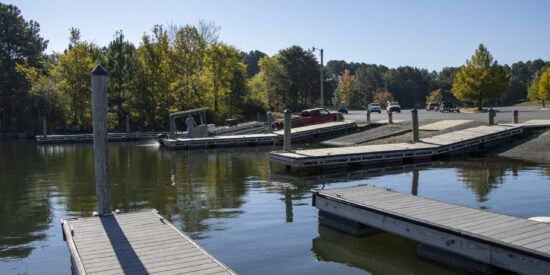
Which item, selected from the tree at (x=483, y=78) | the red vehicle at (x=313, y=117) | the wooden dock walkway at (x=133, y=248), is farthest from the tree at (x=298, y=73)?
the wooden dock walkway at (x=133, y=248)

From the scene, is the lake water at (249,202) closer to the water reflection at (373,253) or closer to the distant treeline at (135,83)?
the water reflection at (373,253)

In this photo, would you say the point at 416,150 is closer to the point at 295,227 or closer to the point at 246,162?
the point at 246,162

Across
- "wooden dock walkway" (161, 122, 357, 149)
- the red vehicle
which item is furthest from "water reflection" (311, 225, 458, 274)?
the red vehicle

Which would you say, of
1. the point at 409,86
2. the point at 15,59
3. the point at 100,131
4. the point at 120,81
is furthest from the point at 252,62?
the point at 100,131

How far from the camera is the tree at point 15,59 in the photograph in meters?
55.8

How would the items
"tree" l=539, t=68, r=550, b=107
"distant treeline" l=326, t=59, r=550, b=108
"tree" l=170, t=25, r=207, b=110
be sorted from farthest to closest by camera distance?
"distant treeline" l=326, t=59, r=550, b=108, "tree" l=539, t=68, r=550, b=107, "tree" l=170, t=25, r=207, b=110

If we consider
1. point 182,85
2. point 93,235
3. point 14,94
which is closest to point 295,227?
point 93,235

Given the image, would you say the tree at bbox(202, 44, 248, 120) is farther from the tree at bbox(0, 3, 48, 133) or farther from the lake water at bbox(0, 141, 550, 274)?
the lake water at bbox(0, 141, 550, 274)

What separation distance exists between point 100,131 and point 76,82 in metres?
48.2

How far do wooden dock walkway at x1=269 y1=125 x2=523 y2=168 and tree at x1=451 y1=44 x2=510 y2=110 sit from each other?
93.7 ft

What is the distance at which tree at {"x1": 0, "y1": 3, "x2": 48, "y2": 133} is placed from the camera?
183ft

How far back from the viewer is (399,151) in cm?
2061

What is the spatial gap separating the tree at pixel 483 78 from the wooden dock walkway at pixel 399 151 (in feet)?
93.7

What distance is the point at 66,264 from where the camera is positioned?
876 centimetres
